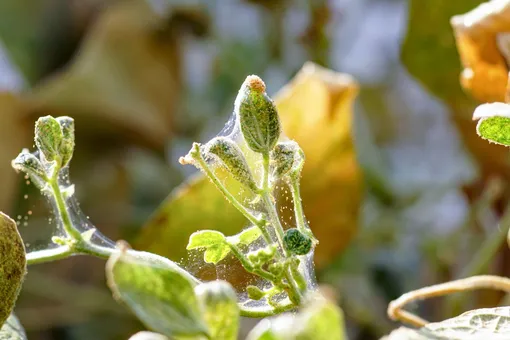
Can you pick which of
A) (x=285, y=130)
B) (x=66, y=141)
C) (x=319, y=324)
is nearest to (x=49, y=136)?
(x=66, y=141)

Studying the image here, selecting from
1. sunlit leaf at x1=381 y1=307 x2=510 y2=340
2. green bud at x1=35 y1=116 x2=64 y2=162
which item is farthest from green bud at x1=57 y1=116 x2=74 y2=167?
sunlit leaf at x1=381 y1=307 x2=510 y2=340

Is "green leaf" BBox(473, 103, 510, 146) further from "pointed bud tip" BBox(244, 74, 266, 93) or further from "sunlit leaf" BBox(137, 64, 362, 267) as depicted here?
"sunlit leaf" BBox(137, 64, 362, 267)

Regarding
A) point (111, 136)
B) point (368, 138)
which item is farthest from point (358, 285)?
point (111, 136)

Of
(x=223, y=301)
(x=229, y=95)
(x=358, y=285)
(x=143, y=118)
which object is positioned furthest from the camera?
(x=229, y=95)

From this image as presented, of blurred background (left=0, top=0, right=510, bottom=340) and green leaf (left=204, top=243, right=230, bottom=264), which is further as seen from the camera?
blurred background (left=0, top=0, right=510, bottom=340)

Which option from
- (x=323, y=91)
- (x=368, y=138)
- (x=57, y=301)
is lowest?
(x=57, y=301)

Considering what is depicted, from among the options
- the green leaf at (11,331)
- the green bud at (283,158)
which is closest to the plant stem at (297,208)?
the green bud at (283,158)

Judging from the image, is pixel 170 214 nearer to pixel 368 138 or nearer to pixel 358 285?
pixel 358 285

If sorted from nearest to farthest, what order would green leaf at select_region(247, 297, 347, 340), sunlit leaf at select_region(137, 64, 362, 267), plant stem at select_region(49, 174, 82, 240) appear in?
green leaf at select_region(247, 297, 347, 340) < plant stem at select_region(49, 174, 82, 240) < sunlit leaf at select_region(137, 64, 362, 267)
